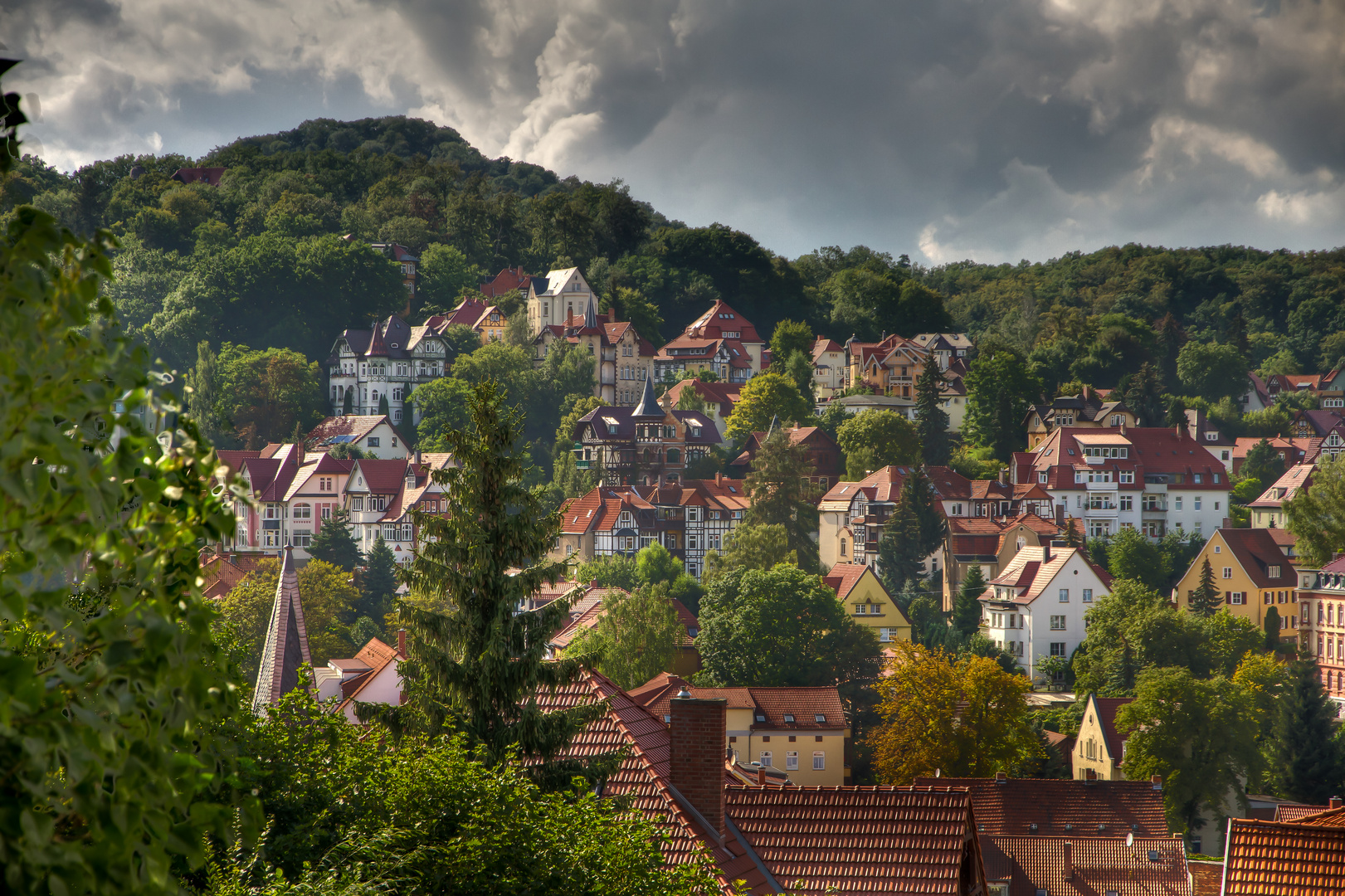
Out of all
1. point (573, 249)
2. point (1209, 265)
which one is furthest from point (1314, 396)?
point (573, 249)

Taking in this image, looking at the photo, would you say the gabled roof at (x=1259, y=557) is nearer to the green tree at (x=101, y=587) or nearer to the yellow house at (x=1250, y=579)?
the yellow house at (x=1250, y=579)

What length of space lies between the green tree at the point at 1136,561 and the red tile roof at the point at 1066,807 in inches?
1865

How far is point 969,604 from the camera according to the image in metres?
80.9

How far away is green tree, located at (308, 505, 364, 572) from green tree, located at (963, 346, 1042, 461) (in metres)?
53.3

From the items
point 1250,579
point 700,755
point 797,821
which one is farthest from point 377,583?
point 700,755

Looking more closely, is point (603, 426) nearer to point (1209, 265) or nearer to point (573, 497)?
point (573, 497)

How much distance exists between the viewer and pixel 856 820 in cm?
1603

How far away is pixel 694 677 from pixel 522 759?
4624cm

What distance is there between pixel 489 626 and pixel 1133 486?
89.6 m

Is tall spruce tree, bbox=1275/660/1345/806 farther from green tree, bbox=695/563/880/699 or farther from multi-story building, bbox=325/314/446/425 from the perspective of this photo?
multi-story building, bbox=325/314/446/425

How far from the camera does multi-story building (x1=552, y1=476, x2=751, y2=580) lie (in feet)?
299

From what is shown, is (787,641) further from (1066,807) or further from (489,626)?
(489,626)

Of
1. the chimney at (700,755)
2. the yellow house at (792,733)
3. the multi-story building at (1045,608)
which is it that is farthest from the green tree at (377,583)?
the chimney at (700,755)

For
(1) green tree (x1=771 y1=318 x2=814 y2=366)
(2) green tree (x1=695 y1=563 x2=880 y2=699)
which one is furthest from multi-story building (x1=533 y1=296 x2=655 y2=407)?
(2) green tree (x1=695 y1=563 x2=880 y2=699)
